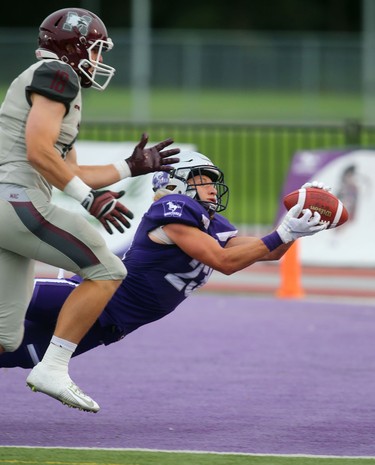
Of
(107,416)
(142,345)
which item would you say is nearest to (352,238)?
(142,345)

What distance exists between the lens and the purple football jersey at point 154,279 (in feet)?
23.2

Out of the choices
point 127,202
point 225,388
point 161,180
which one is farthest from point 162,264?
point 127,202

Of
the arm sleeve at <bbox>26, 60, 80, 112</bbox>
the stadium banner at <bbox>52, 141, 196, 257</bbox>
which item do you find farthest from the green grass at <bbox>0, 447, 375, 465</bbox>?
the stadium banner at <bbox>52, 141, 196, 257</bbox>

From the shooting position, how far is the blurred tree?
5091cm

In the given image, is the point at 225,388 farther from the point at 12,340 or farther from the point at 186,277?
the point at 12,340

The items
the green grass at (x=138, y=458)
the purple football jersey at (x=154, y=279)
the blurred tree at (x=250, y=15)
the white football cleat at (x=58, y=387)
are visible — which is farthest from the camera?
the blurred tree at (x=250, y=15)

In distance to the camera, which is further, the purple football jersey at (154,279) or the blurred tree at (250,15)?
the blurred tree at (250,15)

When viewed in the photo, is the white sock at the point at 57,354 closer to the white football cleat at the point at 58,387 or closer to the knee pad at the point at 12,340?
the white football cleat at the point at 58,387

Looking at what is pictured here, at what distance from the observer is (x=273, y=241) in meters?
6.83

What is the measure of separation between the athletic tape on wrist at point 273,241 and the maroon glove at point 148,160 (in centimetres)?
63

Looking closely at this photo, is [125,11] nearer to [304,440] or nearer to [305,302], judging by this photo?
[305,302]

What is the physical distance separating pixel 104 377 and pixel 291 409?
1.51m

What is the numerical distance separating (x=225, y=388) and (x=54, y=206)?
7.19ft

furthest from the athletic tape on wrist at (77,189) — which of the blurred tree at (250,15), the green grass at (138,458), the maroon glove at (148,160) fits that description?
the blurred tree at (250,15)
